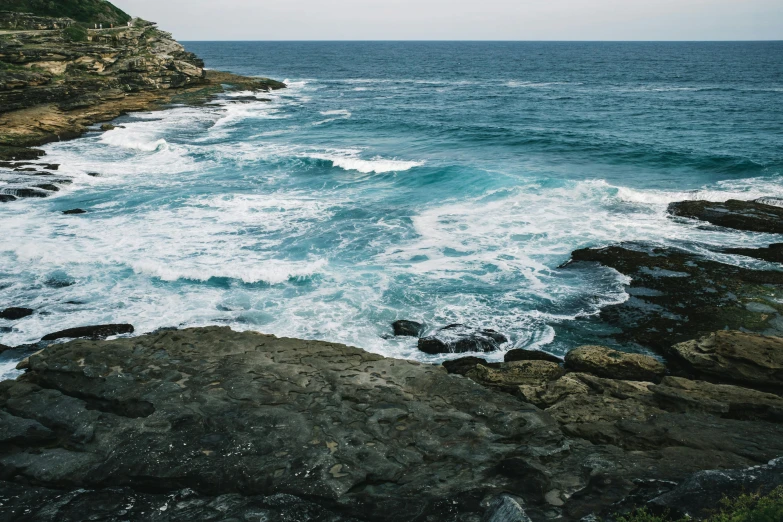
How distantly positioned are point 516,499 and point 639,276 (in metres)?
13.6

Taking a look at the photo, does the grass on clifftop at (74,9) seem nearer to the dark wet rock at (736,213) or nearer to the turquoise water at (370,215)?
the turquoise water at (370,215)

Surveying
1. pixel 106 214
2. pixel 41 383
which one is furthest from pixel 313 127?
pixel 41 383

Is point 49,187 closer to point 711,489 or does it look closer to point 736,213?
point 711,489

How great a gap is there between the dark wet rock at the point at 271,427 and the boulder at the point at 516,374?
154 cm

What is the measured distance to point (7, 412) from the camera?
940 centimetres

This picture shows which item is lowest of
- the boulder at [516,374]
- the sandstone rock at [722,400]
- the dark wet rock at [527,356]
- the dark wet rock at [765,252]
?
the dark wet rock at [527,356]

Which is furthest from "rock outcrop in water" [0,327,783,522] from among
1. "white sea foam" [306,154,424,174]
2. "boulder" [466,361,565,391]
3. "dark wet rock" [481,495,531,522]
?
"white sea foam" [306,154,424,174]

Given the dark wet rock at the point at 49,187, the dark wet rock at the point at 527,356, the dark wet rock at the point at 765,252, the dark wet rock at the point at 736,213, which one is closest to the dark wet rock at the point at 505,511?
the dark wet rock at the point at 527,356

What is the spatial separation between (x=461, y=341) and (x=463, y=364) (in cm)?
147

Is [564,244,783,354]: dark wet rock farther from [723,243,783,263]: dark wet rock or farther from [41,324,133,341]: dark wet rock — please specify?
[41,324,133,341]: dark wet rock

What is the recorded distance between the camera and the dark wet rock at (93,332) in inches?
587

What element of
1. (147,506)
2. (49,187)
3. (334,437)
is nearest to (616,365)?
(334,437)

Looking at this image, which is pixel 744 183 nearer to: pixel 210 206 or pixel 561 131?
pixel 561 131

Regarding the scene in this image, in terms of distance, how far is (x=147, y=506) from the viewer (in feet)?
25.3
